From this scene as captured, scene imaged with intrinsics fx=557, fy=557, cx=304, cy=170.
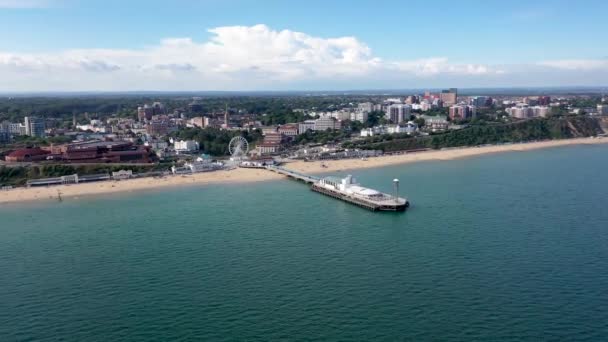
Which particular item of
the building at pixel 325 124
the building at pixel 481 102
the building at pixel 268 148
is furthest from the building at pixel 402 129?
the building at pixel 481 102

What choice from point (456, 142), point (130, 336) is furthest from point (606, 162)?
point (130, 336)

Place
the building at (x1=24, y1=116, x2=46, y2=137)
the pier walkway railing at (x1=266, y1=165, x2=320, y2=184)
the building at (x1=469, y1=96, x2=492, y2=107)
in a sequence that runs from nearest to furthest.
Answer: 1. the pier walkway railing at (x1=266, y1=165, x2=320, y2=184)
2. the building at (x1=24, y1=116, x2=46, y2=137)
3. the building at (x1=469, y1=96, x2=492, y2=107)

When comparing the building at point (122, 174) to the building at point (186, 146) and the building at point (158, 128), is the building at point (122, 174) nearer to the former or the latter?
the building at point (186, 146)

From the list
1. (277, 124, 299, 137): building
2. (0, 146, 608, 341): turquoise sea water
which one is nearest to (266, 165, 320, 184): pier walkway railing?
(0, 146, 608, 341): turquoise sea water

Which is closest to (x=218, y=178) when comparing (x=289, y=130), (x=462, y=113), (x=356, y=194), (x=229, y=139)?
(x=356, y=194)

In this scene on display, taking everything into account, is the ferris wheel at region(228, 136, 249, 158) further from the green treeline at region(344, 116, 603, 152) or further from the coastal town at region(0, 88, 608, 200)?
the green treeline at region(344, 116, 603, 152)

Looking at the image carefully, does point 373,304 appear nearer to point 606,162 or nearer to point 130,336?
point 130,336

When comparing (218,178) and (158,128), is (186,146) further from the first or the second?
(158,128)
